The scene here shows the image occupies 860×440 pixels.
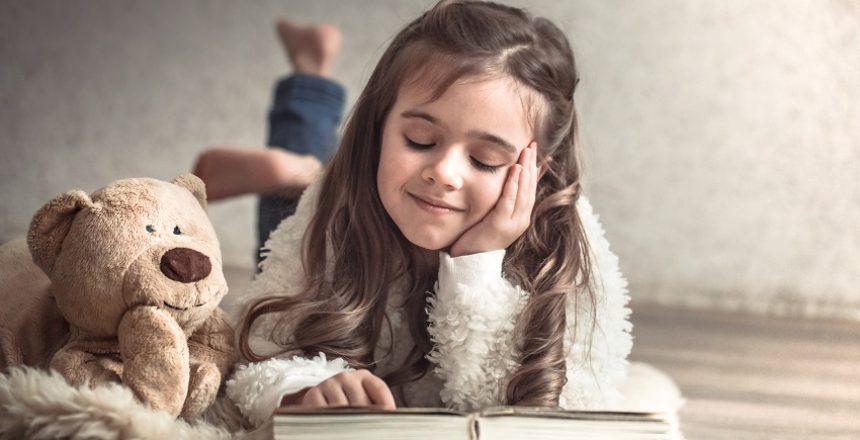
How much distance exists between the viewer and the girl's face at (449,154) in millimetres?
835

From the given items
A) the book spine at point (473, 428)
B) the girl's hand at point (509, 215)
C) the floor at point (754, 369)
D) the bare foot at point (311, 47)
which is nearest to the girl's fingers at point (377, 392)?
the book spine at point (473, 428)

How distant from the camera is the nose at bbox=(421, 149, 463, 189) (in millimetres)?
828

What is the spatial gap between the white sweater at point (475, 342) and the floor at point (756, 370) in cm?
22

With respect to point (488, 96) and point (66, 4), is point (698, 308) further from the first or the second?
point (66, 4)

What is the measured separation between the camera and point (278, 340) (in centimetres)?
89

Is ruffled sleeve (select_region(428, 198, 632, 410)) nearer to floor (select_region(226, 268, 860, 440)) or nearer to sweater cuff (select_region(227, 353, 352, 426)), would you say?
sweater cuff (select_region(227, 353, 352, 426))

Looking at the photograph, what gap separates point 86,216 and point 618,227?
5.30 ft

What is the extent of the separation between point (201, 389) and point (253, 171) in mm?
607

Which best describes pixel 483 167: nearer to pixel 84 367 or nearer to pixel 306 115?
pixel 84 367

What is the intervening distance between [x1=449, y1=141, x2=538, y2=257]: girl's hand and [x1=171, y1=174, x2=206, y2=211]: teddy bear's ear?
26cm

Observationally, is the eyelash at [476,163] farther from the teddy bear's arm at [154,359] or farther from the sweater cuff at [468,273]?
the teddy bear's arm at [154,359]

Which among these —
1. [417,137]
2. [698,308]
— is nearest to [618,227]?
[698,308]

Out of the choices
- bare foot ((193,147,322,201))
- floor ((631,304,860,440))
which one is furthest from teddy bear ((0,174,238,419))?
floor ((631,304,860,440))

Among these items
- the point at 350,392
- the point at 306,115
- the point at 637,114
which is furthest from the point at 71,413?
the point at 637,114
